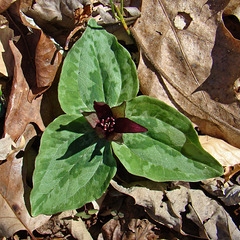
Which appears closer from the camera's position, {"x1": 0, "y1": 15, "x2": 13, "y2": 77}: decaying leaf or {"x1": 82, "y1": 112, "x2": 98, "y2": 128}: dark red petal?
{"x1": 82, "y1": 112, "x2": 98, "y2": 128}: dark red petal

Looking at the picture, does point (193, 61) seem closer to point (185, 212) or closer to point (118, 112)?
point (118, 112)

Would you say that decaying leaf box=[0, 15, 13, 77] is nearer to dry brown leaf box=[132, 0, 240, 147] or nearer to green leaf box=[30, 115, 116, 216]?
green leaf box=[30, 115, 116, 216]

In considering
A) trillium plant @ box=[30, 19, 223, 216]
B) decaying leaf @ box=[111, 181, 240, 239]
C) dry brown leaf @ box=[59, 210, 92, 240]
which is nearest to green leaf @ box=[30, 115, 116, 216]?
trillium plant @ box=[30, 19, 223, 216]

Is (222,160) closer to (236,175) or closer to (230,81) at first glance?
(236,175)

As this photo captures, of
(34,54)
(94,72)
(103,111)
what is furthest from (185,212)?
(34,54)

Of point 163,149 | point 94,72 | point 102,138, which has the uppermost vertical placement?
point 94,72

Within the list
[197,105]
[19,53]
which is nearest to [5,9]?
[19,53]

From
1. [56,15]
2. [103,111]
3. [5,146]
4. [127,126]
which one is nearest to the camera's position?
[127,126]
